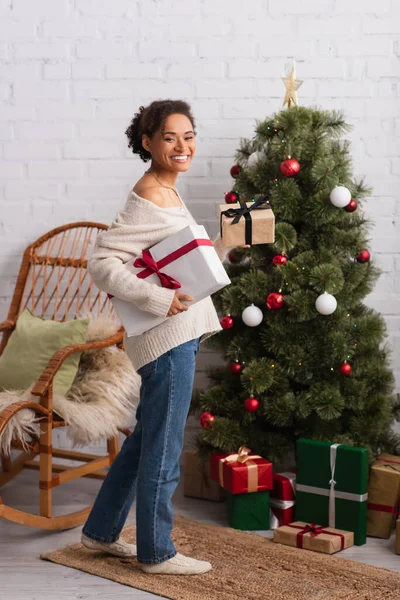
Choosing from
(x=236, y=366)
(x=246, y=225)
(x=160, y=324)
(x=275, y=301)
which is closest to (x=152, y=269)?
(x=160, y=324)

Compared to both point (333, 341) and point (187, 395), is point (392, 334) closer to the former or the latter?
point (333, 341)

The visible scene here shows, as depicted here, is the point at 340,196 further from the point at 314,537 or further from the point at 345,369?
the point at 314,537

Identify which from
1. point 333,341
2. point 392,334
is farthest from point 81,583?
point 392,334

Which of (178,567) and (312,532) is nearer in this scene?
(178,567)

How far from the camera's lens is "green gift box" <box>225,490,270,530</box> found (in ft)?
8.75

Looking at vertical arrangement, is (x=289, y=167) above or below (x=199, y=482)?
above

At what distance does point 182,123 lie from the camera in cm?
212

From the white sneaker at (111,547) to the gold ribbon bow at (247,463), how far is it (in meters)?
0.44

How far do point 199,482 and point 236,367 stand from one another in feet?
1.64

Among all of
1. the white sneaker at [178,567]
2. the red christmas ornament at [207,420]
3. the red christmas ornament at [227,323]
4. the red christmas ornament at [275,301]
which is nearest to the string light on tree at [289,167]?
the red christmas ornament at [275,301]

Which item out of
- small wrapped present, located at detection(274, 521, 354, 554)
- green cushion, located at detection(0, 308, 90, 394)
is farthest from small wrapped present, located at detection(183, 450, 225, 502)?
green cushion, located at detection(0, 308, 90, 394)

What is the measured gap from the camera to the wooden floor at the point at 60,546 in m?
2.19

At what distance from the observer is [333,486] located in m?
2.61

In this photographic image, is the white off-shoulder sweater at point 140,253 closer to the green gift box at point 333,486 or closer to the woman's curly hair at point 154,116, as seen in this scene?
the woman's curly hair at point 154,116
